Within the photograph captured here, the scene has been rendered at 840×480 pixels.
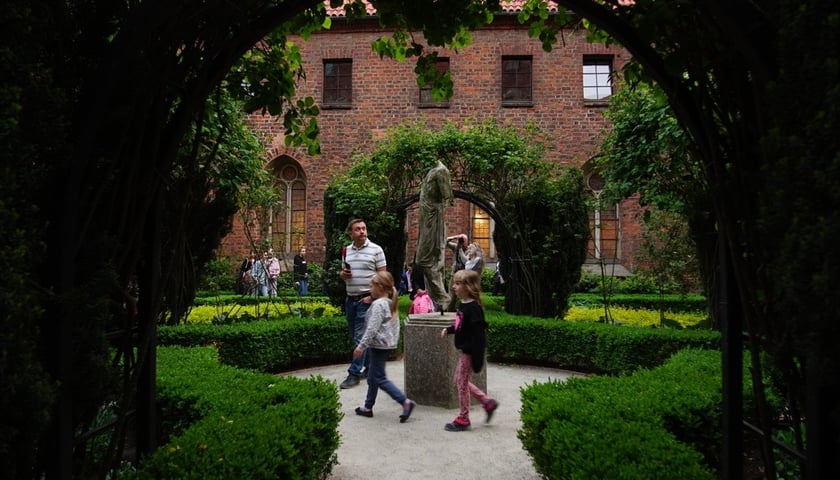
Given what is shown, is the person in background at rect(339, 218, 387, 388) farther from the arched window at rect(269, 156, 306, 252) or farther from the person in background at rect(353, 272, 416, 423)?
the arched window at rect(269, 156, 306, 252)

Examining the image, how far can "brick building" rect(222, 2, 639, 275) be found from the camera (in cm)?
1767

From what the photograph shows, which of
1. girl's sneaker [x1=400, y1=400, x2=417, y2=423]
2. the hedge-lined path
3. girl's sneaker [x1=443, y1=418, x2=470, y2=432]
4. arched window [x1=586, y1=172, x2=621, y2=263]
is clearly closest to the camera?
the hedge-lined path

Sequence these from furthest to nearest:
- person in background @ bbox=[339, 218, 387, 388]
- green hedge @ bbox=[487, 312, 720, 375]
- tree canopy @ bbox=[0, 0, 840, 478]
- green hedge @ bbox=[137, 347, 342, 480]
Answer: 1. green hedge @ bbox=[487, 312, 720, 375]
2. person in background @ bbox=[339, 218, 387, 388]
3. green hedge @ bbox=[137, 347, 342, 480]
4. tree canopy @ bbox=[0, 0, 840, 478]

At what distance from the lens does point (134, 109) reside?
6.68 feet

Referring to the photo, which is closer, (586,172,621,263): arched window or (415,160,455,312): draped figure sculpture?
(415,160,455,312): draped figure sculpture

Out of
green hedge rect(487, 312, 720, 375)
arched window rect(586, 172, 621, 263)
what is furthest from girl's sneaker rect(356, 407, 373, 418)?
arched window rect(586, 172, 621, 263)

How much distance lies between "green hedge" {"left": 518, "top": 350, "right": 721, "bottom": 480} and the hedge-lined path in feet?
1.66

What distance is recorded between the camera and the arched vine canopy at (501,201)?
10273 millimetres

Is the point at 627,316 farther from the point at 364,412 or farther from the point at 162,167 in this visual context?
the point at 162,167

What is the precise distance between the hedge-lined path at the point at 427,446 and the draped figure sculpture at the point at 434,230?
2.91 metres

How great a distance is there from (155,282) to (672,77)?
225 cm

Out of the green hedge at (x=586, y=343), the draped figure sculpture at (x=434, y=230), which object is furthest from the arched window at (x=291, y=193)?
the green hedge at (x=586, y=343)

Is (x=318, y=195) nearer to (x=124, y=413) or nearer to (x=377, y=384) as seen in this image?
(x=377, y=384)

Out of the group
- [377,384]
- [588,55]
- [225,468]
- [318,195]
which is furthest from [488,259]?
[225,468]
